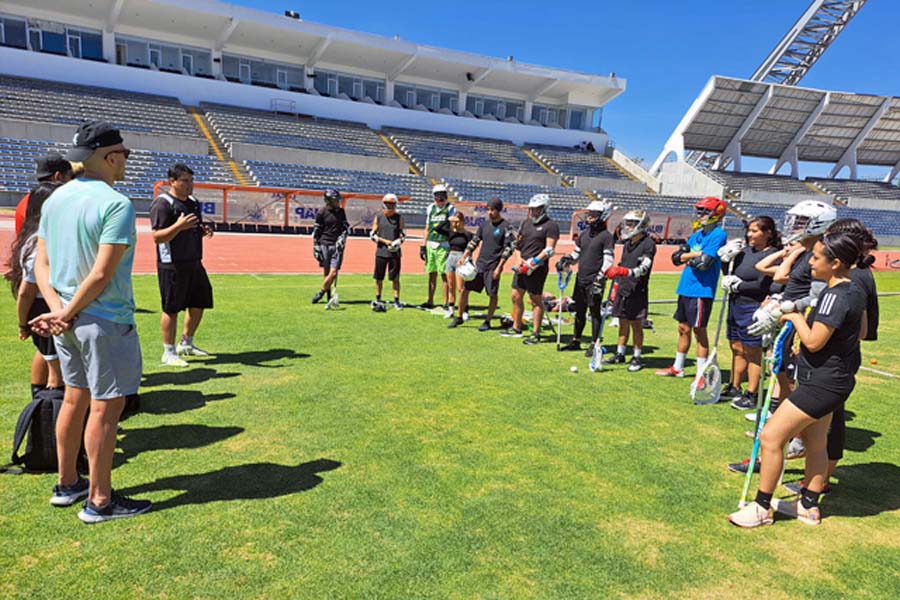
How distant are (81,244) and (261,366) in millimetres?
3747

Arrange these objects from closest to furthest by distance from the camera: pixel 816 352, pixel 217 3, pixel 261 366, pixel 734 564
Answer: pixel 734 564 → pixel 816 352 → pixel 261 366 → pixel 217 3

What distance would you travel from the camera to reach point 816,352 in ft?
11.8

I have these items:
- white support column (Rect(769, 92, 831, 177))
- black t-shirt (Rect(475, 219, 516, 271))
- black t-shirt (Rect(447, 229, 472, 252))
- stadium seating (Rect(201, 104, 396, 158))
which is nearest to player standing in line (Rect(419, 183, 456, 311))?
black t-shirt (Rect(447, 229, 472, 252))

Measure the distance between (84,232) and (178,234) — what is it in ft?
11.0

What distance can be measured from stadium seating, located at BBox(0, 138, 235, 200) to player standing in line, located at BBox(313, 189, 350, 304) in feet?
61.1

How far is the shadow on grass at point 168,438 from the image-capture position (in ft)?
14.4

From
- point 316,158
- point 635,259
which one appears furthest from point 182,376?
point 316,158

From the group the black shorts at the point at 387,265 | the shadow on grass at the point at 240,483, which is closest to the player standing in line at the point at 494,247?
the black shorts at the point at 387,265

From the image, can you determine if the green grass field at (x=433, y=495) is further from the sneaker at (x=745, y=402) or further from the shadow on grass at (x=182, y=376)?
the sneaker at (x=745, y=402)

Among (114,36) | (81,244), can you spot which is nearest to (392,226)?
(81,244)

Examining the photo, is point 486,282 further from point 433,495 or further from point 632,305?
point 433,495

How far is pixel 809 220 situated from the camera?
4668 millimetres

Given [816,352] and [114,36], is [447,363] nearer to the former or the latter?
[816,352]

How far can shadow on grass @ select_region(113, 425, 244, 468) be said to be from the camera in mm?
4375
